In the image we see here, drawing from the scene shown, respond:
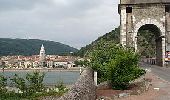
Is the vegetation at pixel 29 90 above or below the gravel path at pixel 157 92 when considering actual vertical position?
below

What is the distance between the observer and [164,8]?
46.0 m

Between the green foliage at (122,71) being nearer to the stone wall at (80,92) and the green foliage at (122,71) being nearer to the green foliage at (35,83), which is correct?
the stone wall at (80,92)

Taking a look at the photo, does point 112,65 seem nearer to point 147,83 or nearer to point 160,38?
point 147,83

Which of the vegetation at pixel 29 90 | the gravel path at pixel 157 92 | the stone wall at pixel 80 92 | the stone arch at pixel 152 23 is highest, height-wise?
the stone arch at pixel 152 23

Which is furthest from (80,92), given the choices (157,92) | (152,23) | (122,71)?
(152,23)

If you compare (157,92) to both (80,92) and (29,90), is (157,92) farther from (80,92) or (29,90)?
(29,90)

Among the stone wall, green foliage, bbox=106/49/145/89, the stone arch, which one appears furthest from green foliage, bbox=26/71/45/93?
the stone wall

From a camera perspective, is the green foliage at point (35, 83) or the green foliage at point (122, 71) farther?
the green foliage at point (35, 83)

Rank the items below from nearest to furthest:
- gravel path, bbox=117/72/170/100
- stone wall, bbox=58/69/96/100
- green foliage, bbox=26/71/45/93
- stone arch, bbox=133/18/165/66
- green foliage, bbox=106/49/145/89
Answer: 1. stone wall, bbox=58/69/96/100
2. gravel path, bbox=117/72/170/100
3. green foliage, bbox=106/49/145/89
4. stone arch, bbox=133/18/165/66
5. green foliage, bbox=26/71/45/93

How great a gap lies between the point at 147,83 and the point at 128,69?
2.23m

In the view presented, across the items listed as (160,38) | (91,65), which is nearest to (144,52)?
(160,38)

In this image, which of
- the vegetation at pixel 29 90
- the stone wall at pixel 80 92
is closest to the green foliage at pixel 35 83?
the vegetation at pixel 29 90

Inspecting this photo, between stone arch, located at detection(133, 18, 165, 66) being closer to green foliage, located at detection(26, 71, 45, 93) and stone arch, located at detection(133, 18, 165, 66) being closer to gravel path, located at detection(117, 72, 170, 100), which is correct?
gravel path, located at detection(117, 72, 170, 100)

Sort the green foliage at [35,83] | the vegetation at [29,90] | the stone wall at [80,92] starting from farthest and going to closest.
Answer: the green foliage at [35,83] < the vegetation at [29,90] < the stone wall at [80,92]
